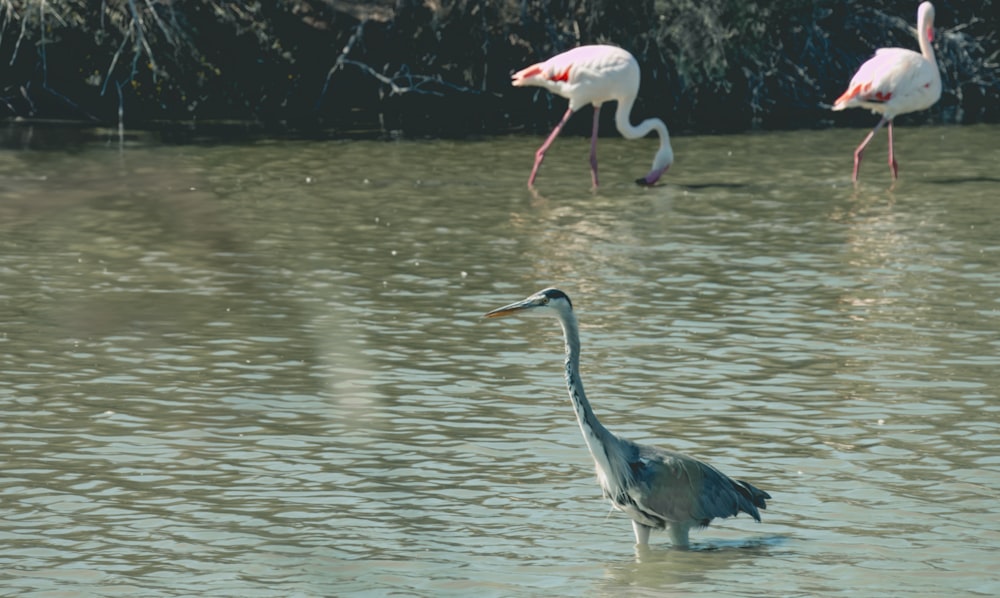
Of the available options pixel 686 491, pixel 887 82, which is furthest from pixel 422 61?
pixel 686 491

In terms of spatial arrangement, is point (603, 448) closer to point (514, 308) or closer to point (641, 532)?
point (641, 532)

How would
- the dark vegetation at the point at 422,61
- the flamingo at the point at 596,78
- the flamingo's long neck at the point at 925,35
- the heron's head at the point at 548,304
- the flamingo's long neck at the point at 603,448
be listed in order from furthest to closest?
1. the dark vegetation at the point at 422,61
2. the flamingo's long neck at the point at 925,35
3. the flamingo at the point at 596,78
4. the heron's head at the point at 548,304
5. the flamingo's long neck at the point at 603,448

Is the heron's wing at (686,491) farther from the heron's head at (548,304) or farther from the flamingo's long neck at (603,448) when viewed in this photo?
the heron's head at (548,304)

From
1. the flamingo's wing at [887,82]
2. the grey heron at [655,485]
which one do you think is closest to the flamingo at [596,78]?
the flamingo's wing at [887,82]

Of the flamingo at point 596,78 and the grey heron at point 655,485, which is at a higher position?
the flamingo at point 596,78

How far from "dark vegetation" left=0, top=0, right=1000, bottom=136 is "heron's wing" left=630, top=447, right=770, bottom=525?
662 inches

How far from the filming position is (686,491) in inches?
309

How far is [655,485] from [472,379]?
3.51m

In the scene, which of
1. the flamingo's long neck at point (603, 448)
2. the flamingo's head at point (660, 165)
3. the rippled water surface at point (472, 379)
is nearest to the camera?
the flamingo's long neck at point (603, 448)

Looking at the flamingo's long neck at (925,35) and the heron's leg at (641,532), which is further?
the flamingo's long neck at (925,35)

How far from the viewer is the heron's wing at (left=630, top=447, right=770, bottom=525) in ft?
25.6

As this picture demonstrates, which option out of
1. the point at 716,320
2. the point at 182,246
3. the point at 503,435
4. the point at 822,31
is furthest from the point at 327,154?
the point at 503,435

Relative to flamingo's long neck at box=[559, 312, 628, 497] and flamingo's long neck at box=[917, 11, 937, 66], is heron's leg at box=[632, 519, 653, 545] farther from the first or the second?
flamingo's long neck at box=[917, 11, 937, 66]

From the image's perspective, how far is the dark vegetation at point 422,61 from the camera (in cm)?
2469
